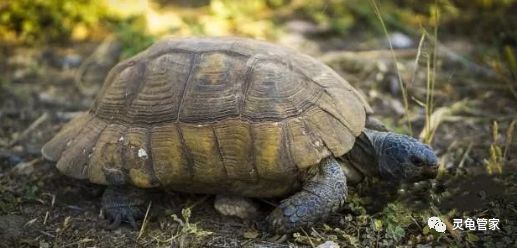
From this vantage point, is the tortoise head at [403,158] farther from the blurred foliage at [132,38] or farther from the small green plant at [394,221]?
the blurred foliage at [132,38]

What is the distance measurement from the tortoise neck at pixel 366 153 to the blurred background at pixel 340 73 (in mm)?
179

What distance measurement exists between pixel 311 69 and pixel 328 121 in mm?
476

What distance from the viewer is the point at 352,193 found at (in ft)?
12.9

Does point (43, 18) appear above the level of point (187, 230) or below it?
above

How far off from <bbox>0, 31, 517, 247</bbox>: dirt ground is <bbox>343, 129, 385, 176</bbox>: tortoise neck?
155 millimetres

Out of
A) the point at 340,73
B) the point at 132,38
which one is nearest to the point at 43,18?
the point at 132,38

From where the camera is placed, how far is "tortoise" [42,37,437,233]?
11.7ft

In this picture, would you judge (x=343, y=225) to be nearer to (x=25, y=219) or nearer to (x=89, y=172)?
(x=89, y=172)

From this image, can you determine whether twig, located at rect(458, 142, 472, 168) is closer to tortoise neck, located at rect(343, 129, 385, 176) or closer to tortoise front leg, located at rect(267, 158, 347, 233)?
tortoise neck, located at rect(343, 129, 385, 176)

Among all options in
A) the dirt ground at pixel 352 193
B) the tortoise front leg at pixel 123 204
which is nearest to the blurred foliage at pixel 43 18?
the dirt ground at pixel 352 193

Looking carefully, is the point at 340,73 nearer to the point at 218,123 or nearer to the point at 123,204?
the point at 218,123

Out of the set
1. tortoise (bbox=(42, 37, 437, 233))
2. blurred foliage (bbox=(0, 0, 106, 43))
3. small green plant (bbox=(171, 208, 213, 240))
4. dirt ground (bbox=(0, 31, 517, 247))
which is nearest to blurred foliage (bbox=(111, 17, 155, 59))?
blurred foliage (bbox=(0, 0, 106, 43))

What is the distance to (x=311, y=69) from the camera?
3988mm

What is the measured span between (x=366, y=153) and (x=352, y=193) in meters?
0.30
